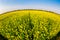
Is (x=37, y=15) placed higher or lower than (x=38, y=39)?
higher

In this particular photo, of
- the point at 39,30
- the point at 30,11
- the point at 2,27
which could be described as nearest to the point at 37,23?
the point at 39,30

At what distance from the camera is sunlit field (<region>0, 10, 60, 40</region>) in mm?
3479

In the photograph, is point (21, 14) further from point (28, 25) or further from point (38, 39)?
point (38, 39)

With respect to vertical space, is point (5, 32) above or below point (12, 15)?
below

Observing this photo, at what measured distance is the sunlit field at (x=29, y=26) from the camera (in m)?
3.48

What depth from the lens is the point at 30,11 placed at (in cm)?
390

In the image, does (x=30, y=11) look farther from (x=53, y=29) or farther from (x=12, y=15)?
(x=53, y=29)

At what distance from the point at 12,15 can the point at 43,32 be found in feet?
2.35

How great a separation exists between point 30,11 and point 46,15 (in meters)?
0.33

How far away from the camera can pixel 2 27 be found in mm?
3562

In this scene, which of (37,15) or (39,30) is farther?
(37,15)

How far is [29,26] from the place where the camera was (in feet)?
11.7

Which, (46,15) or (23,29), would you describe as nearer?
(23,29)

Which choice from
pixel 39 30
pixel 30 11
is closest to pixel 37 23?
pixel 39 30
